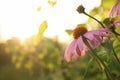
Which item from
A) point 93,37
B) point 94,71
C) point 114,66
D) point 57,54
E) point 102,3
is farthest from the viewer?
point 57,54

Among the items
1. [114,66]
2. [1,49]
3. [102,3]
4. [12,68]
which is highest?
[1,49]

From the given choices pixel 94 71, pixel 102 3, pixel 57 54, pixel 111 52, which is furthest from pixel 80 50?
pixel 57 54

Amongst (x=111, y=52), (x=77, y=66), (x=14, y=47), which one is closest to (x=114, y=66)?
(x=111, y=52)

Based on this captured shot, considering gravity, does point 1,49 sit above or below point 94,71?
above

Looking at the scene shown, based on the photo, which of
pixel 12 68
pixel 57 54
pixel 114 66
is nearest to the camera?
pixel 114 66

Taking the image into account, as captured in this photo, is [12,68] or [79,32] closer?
[79,32]

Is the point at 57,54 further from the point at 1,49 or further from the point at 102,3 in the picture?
the point at 1,49

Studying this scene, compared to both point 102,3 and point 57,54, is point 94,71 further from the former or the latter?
point 102,3

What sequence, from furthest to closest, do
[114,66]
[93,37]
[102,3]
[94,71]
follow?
[94,71], [102,3], [114,66], [93,37]

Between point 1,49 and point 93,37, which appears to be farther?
point 1,49
